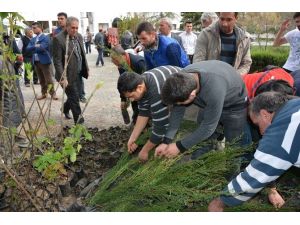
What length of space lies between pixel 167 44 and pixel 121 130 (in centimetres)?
145

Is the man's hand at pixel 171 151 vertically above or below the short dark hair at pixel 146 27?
below

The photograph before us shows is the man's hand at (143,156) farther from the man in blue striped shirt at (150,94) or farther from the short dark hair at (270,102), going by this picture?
the short dark hair at (270,102)

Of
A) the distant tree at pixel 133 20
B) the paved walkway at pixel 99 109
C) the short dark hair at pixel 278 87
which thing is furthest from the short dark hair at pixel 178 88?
the distant tree at pixel 133 20

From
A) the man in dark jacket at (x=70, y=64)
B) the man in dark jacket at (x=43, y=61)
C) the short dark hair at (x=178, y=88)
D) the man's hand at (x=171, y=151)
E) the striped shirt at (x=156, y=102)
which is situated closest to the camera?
the short dark hair at (x=178, y=88)

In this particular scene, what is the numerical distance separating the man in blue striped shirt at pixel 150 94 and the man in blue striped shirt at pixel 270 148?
2.49ft

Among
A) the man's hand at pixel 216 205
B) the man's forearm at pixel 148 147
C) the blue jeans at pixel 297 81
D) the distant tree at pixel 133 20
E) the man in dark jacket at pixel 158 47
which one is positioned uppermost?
the distant tree at pixel 133 20

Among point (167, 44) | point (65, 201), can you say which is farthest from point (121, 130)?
point (65, 201)

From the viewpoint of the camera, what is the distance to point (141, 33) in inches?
126

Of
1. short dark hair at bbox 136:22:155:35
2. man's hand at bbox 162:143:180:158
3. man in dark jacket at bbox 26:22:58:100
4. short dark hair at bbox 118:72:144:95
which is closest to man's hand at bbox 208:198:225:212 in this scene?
man's hand at bbox 162:143:180:158

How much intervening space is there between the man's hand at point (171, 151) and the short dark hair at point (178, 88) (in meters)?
0.33

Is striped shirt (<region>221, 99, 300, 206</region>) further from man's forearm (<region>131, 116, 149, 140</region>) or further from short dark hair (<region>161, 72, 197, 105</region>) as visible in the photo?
man's forearm (<region>131, 116, 149, 140</region>)

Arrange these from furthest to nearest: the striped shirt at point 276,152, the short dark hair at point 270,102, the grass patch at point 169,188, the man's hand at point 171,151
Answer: the man's hand at point 171,151, the grass patch at point 169,188, the short dark hair at point 270,102, the striped shirt at point 276,152

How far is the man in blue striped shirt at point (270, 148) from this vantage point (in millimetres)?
1571

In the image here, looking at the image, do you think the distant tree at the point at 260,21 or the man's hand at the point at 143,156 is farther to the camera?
the distant tree at the point at 260,21
